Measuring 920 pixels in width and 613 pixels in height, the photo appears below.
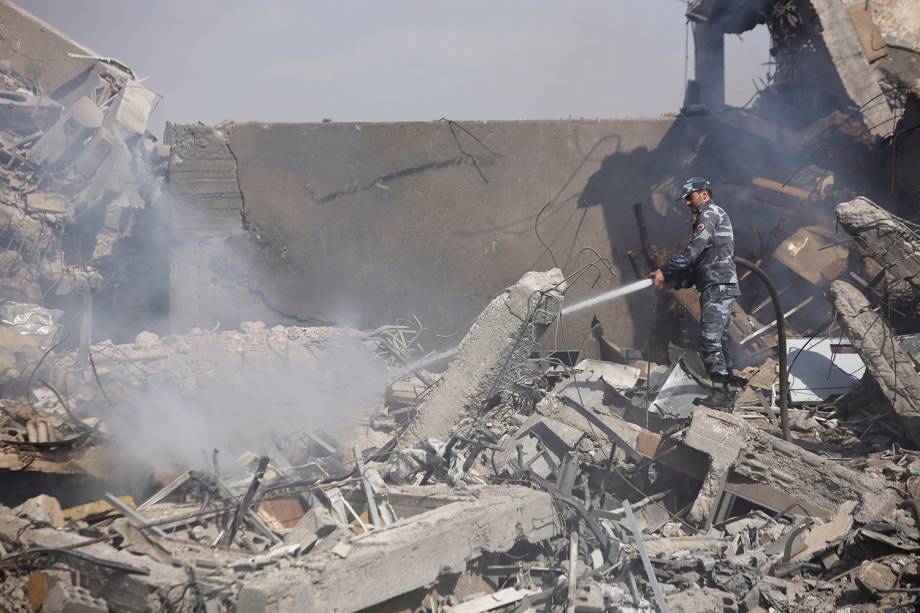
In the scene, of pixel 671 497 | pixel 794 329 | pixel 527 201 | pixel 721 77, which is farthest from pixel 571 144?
pixel 721 77

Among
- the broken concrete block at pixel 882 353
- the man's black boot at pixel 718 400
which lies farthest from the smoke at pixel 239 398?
the broken concrete block at pixel 882 353

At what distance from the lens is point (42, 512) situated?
447 centimetres

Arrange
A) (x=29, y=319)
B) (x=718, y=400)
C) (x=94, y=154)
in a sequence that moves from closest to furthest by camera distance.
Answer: (x=718, y=400) → (x=29, y=319) → (x=94, y=154)

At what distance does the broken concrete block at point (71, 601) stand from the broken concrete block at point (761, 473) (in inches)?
156

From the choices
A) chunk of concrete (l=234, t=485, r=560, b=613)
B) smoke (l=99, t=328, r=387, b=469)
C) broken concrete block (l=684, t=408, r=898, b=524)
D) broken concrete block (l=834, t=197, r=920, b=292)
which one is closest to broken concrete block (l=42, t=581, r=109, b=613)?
chunk of concrete (l=234, t=485, r=560, b=613)

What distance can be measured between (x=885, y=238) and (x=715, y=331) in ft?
5.44

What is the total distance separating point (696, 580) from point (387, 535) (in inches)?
78.6

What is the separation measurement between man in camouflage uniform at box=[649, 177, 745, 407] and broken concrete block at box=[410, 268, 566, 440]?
1.19m

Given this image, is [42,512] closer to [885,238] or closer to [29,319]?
[29,319]

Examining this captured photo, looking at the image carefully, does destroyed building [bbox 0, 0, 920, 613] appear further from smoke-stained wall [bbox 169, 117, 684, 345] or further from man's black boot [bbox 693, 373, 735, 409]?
man's black boot [bbox 693, 373, 735, 409]

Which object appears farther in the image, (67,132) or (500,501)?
(67,132)

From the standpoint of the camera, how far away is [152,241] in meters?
9.99

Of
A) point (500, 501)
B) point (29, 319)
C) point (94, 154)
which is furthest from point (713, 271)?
point (94, 154)

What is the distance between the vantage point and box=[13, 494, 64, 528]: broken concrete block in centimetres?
436
